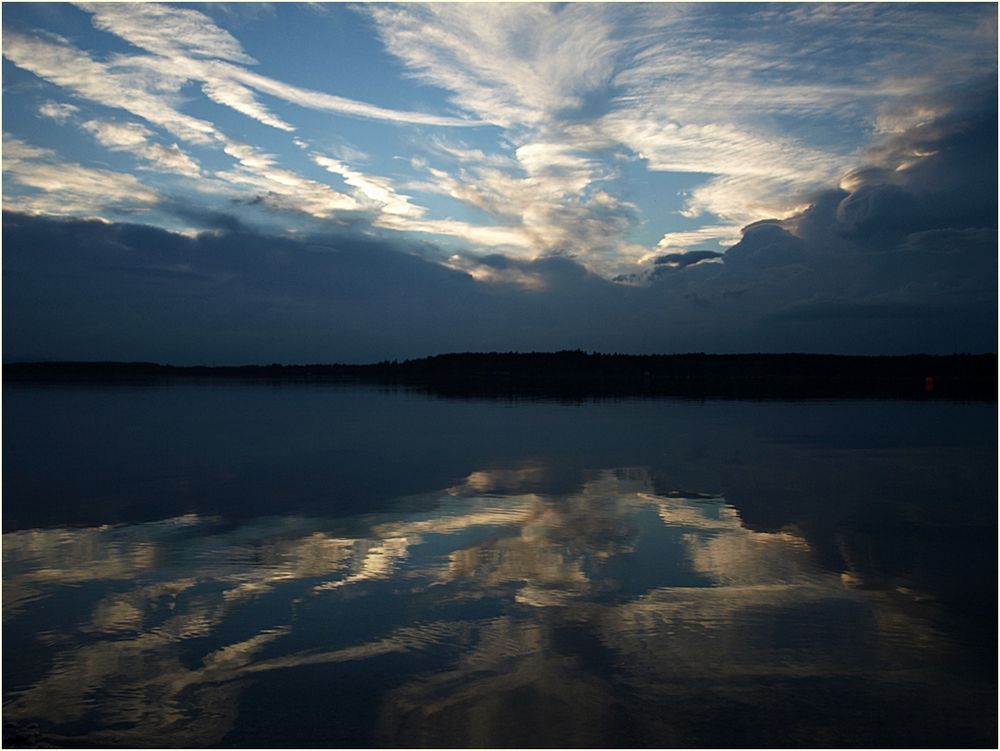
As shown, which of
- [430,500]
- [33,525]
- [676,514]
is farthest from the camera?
[430,500]

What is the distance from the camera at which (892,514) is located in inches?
551

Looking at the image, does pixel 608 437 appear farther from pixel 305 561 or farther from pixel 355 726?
pixel 355 726

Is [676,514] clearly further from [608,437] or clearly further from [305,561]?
[608,437]

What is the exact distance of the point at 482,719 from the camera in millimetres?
6332

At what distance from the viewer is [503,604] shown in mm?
9078

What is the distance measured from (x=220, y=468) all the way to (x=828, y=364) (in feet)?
396

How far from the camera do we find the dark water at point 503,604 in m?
6.38

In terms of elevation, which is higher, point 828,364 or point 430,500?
point 828,364

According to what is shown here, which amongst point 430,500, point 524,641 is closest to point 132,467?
point 430,500

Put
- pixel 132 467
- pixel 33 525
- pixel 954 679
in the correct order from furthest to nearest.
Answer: pixel 132 467
pixel 33 525
pixel 954 679

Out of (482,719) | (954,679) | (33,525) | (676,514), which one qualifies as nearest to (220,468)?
(33,525)

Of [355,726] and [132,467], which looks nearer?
[355,726]

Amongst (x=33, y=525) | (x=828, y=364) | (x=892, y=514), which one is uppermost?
(x=828, y=364)

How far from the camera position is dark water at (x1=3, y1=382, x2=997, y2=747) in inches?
251
